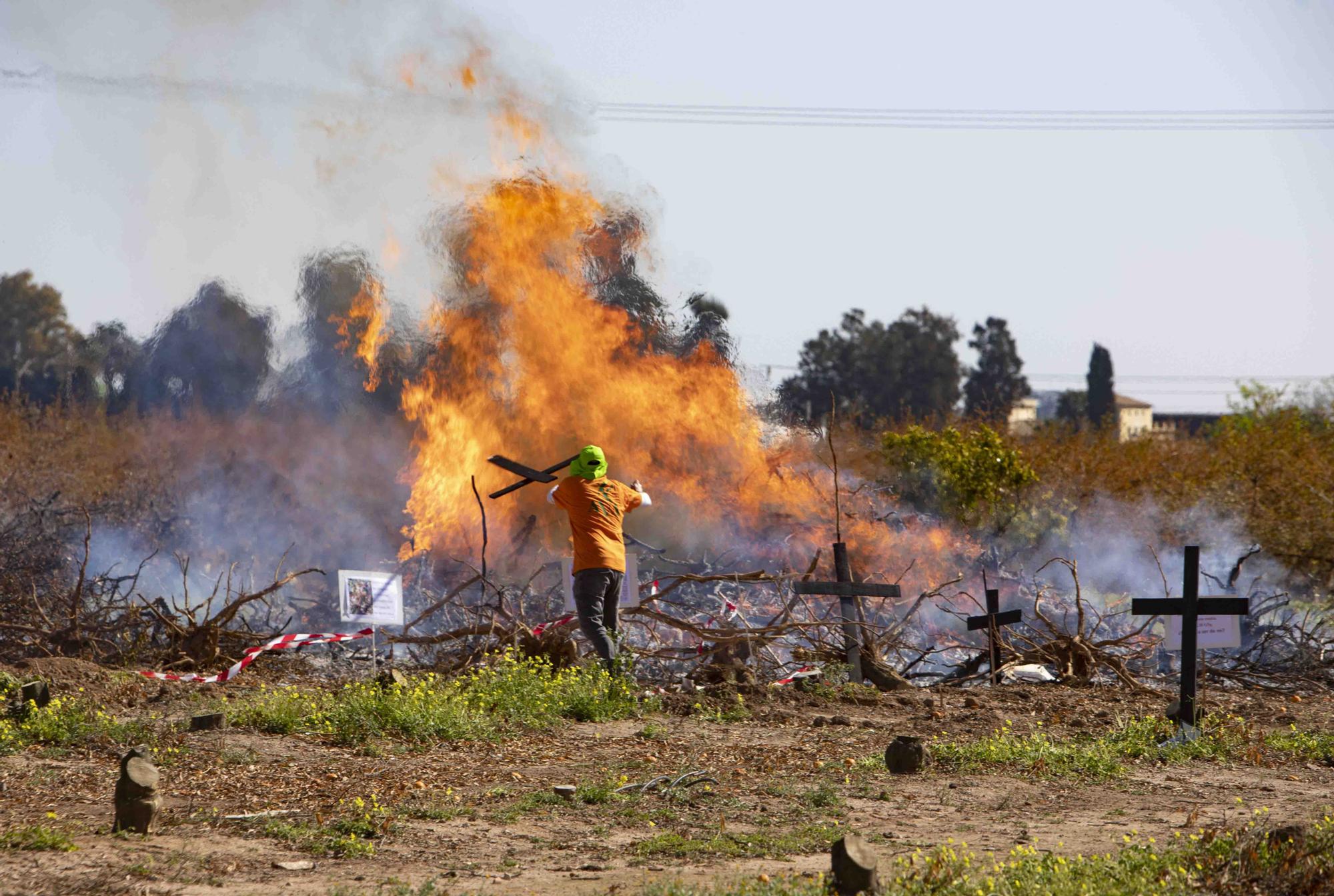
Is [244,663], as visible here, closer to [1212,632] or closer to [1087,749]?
[1087,749]

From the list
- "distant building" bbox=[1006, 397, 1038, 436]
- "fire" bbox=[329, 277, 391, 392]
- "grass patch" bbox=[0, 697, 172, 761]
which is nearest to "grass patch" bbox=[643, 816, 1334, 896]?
"grass patch" bbox=[0, 697, 172, 761]

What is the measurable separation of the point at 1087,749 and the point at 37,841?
241 inches

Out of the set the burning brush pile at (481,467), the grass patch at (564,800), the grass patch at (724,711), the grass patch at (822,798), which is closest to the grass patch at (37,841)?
the grass patch at (564,800)

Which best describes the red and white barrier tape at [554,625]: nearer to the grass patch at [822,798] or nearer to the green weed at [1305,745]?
the grass patch at [822,798]

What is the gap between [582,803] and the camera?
6.99 meters

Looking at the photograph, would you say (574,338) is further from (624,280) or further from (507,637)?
(507,637)

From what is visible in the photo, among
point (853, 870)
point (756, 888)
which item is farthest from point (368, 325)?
point (853, 870)

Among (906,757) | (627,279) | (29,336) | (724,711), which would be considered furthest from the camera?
(29,336)

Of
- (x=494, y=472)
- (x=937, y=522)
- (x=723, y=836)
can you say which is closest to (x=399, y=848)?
(x=723, y=836)

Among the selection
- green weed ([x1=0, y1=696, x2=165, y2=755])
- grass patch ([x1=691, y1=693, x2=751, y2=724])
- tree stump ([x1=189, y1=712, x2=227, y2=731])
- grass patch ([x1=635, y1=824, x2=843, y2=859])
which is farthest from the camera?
grass patch ([x1=691, y1=693, x2=751, y2=724])

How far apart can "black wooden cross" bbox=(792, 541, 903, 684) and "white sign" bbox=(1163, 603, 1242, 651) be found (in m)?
2.43

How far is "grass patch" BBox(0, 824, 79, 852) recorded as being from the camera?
548 centimetres

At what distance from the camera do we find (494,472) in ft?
50.9

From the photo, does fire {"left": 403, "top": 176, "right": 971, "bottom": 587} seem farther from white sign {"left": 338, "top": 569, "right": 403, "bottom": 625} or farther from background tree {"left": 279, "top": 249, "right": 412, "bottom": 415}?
white sign {"left": 338, "top": 569, "right": 403, "bottom": 625}
